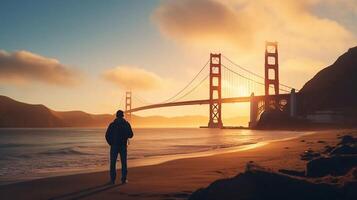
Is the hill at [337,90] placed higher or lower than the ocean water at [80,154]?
higher

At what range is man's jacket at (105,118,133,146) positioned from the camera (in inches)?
343

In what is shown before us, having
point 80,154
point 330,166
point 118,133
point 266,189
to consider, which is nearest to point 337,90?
point 80,154

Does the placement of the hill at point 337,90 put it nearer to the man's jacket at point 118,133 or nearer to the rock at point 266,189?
the man's jacket at point 118,133

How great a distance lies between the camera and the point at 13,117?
629 feet

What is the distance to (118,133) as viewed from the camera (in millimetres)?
8711

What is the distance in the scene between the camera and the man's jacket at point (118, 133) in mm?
8711

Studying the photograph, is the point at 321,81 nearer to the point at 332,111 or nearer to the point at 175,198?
the point at 332,111

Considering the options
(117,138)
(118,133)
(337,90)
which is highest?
(337,90)

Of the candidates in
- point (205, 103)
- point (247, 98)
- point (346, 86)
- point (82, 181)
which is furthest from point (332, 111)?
point (82, 181)

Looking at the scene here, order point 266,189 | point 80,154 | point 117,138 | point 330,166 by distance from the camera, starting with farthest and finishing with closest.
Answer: point 80,154 → point 117,138 → point 330,166 → point 266,189

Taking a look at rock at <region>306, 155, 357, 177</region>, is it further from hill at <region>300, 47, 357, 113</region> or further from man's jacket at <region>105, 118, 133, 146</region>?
hill at <region>300, 47, 357, 113</region>

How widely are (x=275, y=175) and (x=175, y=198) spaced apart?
174cm

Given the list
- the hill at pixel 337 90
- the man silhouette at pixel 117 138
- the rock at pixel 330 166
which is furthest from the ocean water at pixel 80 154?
the hill at pixel 337 90

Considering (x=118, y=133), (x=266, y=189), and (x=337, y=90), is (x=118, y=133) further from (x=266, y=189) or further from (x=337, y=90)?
(x=337, y=90)
